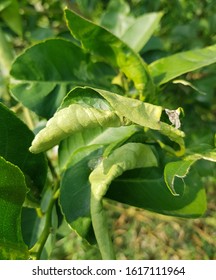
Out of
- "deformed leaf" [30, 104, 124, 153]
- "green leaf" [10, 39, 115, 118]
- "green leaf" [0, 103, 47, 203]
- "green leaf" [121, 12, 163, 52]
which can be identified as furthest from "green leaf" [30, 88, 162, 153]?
"green leaf" [121, 12, 163, 52]

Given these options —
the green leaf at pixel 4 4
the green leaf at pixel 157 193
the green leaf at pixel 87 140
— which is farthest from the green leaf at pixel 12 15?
the green leaf at pixel 157 193

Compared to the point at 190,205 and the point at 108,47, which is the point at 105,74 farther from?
the point at 190,205

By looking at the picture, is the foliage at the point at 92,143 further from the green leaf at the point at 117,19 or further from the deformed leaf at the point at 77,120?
the green leaf at the point at 117,19

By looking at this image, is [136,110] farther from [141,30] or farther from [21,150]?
[141,30]

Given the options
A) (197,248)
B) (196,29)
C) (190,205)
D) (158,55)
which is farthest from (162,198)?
(197,248)

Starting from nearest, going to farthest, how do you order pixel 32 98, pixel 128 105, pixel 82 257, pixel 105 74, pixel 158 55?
pixel 128 105 < pixel 32 98 < pixel 105 74 < pixel 158 55 < pixel 82 257
